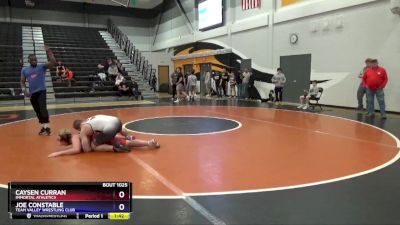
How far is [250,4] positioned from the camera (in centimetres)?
1756

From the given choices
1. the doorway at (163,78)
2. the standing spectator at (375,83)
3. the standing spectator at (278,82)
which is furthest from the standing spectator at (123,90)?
the standing spectator at (375,83)

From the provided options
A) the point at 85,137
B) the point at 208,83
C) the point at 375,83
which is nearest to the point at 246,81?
the point at 208,83

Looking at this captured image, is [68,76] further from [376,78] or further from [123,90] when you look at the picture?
[376,78]

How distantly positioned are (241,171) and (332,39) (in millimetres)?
10331

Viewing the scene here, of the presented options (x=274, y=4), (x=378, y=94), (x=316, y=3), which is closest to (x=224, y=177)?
(x=378, y=94)

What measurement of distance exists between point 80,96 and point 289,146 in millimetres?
Answer: 13662

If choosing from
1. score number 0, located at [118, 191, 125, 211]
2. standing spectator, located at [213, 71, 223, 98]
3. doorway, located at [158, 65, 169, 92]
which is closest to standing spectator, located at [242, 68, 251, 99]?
standing spectator, located at [213, 71, 223, 98]

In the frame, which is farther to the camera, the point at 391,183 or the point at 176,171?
the point at 176,171

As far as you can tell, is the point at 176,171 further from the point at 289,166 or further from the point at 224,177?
the point at 289,166

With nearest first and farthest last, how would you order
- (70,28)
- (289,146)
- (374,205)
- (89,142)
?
(374,205), (89,142), (289,146), (70,28)

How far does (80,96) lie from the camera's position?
17.4 m

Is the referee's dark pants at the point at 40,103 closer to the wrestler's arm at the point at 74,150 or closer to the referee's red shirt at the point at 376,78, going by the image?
the wrestler's arm at the point at 74,150

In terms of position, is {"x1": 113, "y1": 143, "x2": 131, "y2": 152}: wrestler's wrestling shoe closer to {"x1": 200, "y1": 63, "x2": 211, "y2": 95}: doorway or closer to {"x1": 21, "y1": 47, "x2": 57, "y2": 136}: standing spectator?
{"x1": 21, "y1": 47, "x2": 57, "y2": 136}: standing spectator
